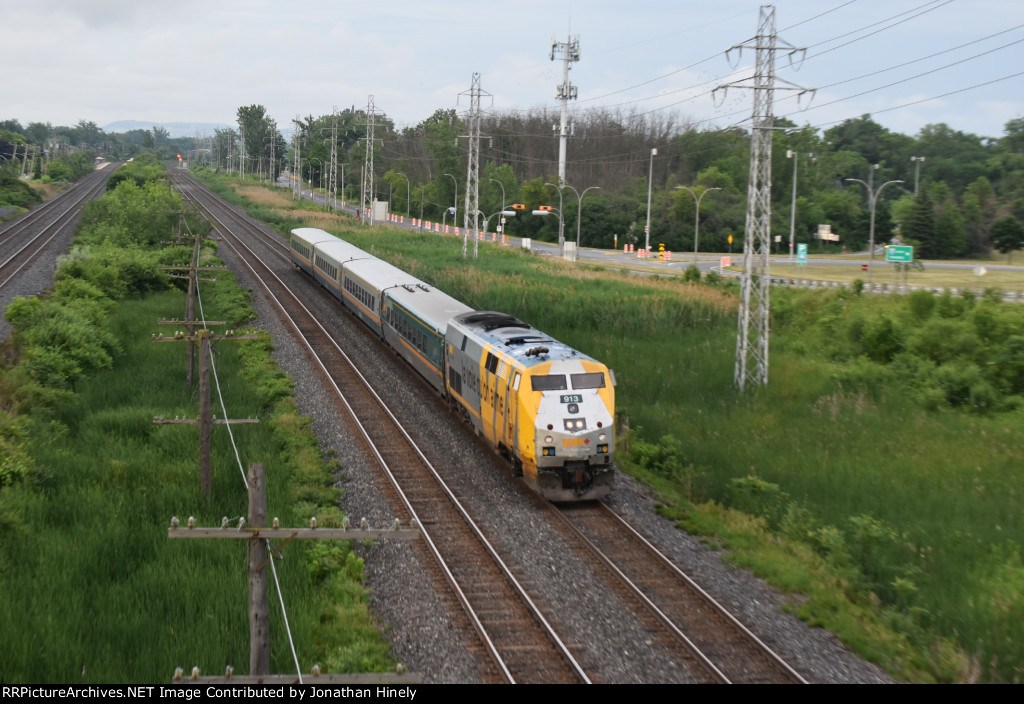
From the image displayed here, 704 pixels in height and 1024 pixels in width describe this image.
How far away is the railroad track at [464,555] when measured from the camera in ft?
42.5

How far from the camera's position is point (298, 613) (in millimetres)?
13641

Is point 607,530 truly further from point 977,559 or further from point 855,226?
point 855,226

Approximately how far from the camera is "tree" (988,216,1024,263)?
66250 mm

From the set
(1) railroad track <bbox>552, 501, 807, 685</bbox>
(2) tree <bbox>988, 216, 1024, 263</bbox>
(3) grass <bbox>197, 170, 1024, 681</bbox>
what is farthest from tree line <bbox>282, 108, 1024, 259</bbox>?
(1) railroad track <bbox>552, 501, 807, 685</bbox>

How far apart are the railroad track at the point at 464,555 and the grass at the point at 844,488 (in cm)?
464

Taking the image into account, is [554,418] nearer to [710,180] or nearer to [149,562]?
[149,562]

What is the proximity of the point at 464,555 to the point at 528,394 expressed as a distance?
3876 mm

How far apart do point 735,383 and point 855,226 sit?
67751 millimetres

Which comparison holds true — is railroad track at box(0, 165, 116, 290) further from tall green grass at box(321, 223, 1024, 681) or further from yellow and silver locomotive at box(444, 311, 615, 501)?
yellow and silver locomotive at box(444, 311, 615, 501)

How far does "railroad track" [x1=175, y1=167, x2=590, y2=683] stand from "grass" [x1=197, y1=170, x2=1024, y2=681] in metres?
4.64

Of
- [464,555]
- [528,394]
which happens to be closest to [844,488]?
[528,394]

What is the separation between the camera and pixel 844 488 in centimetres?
1966
